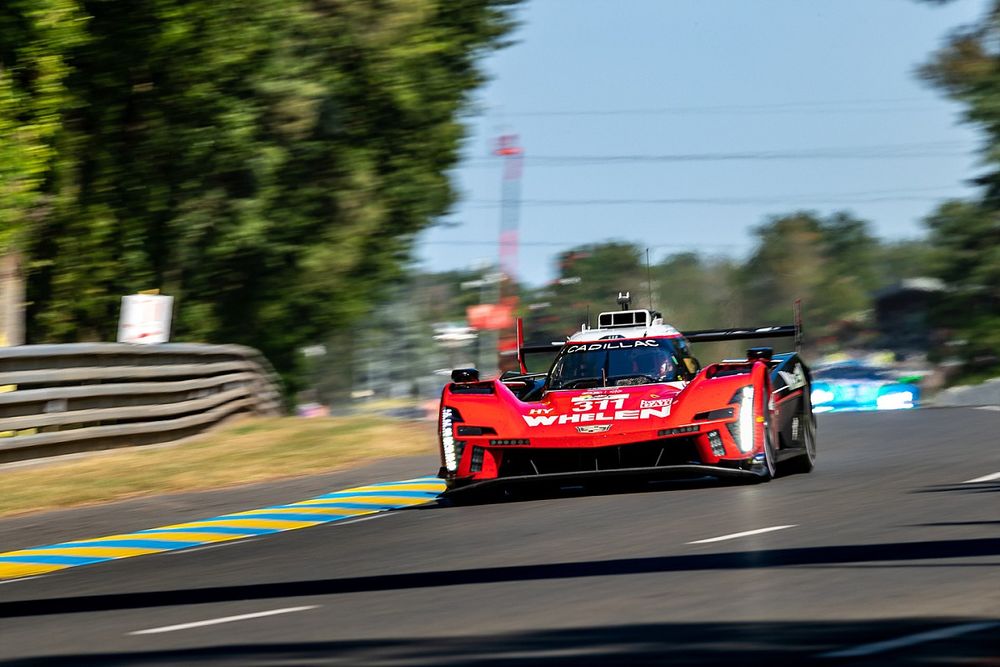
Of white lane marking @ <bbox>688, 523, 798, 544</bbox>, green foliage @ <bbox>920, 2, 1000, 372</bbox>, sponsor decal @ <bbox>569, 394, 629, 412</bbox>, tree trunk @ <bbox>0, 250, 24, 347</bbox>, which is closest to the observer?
white lane marking @ <bbox>688, 523, 798, 544</bbox>

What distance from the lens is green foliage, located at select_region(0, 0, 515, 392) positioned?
19938mm

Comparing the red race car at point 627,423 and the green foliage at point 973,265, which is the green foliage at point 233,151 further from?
the green foliage at point 973,265

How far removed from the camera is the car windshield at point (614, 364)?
12906 millimetres

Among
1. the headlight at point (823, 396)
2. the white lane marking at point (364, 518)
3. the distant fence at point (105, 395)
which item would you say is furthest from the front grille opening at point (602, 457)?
the headlight at point (823, 396)

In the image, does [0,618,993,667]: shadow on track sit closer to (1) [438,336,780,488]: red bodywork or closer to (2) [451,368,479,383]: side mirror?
(1) [438,336,780,488]: red bodywork

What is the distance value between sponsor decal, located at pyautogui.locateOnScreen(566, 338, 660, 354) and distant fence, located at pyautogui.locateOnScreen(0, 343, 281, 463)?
494 cm

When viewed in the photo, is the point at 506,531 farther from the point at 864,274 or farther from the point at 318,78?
the point at 864,274

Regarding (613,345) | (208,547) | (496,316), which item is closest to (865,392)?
(496,316)

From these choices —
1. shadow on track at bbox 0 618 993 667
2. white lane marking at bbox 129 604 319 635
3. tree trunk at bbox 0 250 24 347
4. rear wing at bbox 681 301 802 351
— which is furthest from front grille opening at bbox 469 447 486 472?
tree trunk at bbox 0 250 24 347

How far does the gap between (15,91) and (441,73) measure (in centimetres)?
1153

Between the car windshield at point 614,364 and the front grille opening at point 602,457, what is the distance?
1.22 meters

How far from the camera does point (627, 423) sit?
11547 mm

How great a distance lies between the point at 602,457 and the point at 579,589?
14.9 feet

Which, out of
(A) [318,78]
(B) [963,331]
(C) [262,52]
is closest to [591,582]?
(C) [262,52]
